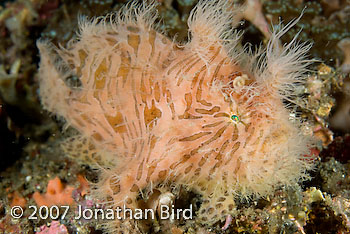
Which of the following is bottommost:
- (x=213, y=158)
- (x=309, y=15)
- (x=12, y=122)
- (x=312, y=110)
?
(x=213, y=158)

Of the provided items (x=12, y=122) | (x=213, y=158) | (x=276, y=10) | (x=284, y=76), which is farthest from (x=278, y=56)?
(x=12, y=122)

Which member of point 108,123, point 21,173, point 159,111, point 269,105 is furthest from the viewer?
point 21,173

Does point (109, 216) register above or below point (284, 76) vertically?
below

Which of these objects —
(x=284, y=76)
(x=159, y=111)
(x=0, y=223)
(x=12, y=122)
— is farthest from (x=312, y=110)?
(x=12, y=122)

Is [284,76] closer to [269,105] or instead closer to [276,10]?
[269,105]

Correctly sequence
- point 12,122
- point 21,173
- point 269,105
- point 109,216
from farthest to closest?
point 12,122 → point 21,173 → point 109,216 → point 269,105

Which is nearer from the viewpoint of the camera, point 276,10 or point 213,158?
point 213,158
